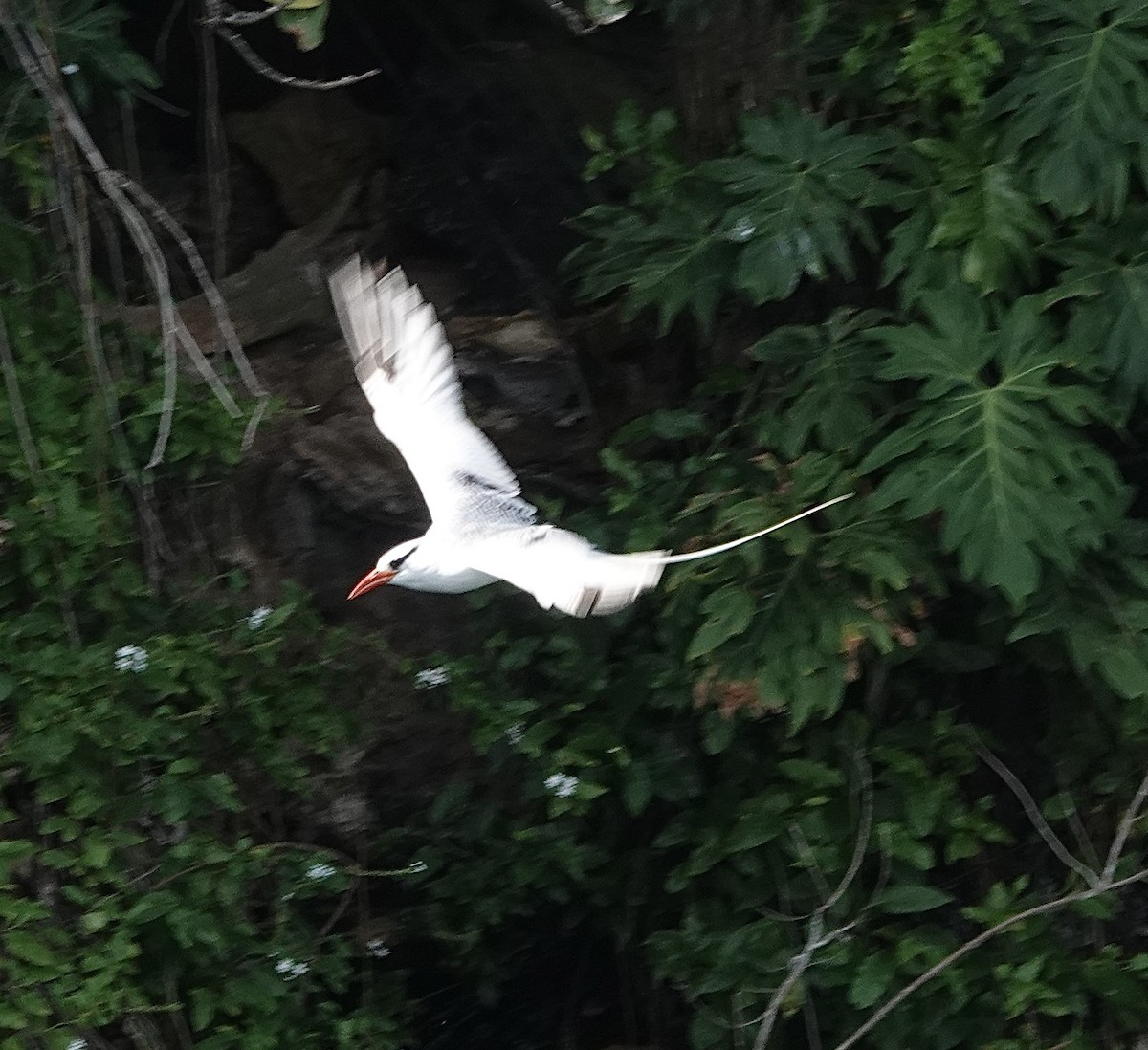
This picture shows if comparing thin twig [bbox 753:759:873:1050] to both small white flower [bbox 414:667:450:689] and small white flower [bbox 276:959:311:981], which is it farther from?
small white flower [bbox 276:959:311:981]

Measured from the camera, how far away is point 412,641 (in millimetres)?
4160

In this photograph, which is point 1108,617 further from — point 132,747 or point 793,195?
point 132,747

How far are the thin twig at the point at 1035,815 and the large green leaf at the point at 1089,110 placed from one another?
134 centimetres

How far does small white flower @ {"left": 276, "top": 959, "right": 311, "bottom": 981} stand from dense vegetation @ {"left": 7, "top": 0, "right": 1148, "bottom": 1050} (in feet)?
Result: 0.06

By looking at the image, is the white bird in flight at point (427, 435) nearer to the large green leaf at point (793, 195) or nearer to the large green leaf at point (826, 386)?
the large green leaf at point (826, 386)

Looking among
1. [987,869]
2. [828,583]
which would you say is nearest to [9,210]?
[828,583]

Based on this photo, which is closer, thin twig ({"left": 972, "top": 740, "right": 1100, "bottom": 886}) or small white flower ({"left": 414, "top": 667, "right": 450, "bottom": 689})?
thin twig ({"left": 972, "top": 740, "right": 1100, "bottom": 886})

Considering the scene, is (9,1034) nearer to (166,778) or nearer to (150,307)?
(166,778)

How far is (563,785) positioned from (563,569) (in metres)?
1.00

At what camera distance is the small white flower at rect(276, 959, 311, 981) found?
11.1 feet

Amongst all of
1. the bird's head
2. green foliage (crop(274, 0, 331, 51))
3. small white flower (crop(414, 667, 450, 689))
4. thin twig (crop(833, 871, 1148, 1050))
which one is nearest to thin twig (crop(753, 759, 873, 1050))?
thin twig (crop(833, 871, 1148, 1050))

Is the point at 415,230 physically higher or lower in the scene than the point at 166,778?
higher

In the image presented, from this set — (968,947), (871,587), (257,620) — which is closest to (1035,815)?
(968,947)

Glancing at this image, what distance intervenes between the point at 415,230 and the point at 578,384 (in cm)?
77
